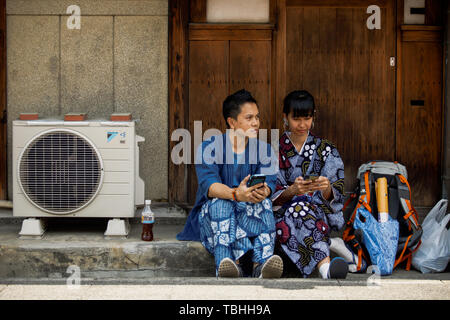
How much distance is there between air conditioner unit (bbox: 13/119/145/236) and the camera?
5.09 meters

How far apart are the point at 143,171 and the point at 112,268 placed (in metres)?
1.34

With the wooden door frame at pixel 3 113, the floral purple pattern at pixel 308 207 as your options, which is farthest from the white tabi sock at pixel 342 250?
the wooden door frame at pixel 3 113

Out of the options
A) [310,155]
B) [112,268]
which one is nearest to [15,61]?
[112,268]

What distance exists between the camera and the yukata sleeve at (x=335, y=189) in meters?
4.86

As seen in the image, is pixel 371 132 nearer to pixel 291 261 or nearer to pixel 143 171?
pixel 291 261

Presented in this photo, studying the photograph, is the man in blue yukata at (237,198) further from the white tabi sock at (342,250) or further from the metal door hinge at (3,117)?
the metal door hinge at (3,117)

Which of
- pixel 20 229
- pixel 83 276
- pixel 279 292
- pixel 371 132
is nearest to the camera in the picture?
pixel 279 292

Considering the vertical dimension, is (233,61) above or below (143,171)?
above

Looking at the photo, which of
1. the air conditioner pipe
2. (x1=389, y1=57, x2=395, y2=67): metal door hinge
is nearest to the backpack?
(x1=389, y1=57, x2=395, y2=67): metal door hinge

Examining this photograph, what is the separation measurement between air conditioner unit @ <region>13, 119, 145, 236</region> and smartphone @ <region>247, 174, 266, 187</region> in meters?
1.32

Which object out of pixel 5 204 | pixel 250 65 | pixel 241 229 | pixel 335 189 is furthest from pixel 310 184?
pixel 5 204

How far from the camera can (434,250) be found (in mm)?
4961

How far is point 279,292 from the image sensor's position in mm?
4055

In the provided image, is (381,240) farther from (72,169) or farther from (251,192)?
(72,169)
